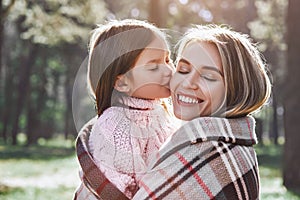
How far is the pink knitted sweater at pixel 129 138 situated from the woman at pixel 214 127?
285 millimetres

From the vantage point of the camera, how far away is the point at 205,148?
2568 millimetres

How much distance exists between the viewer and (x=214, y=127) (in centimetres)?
259

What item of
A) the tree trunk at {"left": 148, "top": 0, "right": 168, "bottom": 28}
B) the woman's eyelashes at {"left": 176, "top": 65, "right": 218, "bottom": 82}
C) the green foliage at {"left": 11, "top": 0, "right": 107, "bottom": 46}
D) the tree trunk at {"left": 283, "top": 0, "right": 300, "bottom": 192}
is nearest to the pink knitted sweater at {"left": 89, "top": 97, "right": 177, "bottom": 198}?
the woman's eyelashes at {"left": 176, "top": 65, "right": 218, "bottom": 82}

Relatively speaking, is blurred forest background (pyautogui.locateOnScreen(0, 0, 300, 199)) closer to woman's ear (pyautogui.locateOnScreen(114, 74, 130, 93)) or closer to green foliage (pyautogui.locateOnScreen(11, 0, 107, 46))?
green foliage (pyautogui.locateOnScreen(11, 0, 107, 46))

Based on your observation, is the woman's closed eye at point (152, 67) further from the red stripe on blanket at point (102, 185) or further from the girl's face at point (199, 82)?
the red stripe on blanket at point (102, 185)

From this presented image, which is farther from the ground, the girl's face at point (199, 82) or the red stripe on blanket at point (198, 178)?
the girl's face at point (199, 82)

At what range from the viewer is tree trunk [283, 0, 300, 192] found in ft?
46.2

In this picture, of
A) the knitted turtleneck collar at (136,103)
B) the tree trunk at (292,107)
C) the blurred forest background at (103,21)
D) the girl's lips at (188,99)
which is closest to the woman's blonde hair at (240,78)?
the girl's lips at (188,99)

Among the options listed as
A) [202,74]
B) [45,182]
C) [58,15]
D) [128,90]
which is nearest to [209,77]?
[202,74]

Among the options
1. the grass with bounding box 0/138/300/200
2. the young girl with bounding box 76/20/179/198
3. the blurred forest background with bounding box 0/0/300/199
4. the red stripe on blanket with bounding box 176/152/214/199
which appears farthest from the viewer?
the blurred forest background with bounding box 0/0/300/199

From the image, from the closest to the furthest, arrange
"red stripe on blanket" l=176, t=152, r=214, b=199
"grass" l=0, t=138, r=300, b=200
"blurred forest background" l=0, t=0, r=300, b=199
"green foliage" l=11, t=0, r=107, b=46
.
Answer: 1. "red stripe on blanket" l=176, t=152, r=214, b=199
2. "grass" l=0, t=138, r=300, b=200
3. "blurred forest background" l=0, t=0, r=300, b=199
4. "green foliage" l=11, t=0, r=107, b=46

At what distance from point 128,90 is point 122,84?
0.13ft

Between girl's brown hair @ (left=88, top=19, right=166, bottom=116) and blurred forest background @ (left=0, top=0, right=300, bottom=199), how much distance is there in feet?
0.82

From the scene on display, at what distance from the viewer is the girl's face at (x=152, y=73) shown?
3139mm
